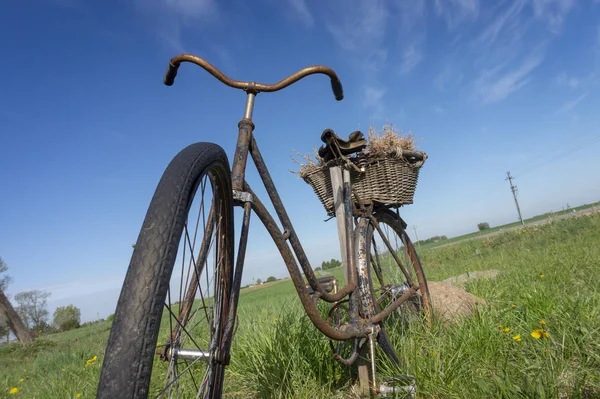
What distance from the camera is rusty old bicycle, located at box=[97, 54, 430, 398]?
0.70 meters

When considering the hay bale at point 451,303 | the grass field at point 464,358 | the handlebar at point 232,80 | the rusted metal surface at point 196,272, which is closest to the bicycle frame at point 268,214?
the handlebar at point 232,80

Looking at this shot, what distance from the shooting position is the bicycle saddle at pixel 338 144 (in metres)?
2.44

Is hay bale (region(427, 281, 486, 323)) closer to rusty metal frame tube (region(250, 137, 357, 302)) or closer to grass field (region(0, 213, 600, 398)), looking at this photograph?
grass field (region(0, 213, 600, 398))

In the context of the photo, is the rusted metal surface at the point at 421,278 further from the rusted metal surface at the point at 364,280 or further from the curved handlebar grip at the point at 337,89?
the curved handlebar grip at the point at 337,89

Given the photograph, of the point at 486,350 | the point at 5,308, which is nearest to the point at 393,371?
the point at 486,350

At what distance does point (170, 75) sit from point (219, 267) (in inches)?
40.6

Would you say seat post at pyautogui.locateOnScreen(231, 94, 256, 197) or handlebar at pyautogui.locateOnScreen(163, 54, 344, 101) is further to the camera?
handlebar at pyautogui.locateOnScreen(163, 54, 344, 101)

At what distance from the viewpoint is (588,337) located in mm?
1999

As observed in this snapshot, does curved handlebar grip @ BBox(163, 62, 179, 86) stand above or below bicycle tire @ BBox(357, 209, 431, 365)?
above

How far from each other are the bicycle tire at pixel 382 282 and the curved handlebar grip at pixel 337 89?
91 cm

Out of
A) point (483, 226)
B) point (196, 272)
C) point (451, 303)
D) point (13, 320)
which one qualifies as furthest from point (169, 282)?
point (483, 226)

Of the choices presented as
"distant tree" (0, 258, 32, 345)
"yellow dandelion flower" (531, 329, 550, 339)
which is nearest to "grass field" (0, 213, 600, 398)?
"yellow dandelion flower" (531, 329, 550, 339)

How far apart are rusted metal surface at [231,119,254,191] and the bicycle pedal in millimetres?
1324

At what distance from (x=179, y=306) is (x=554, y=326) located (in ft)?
8.19
